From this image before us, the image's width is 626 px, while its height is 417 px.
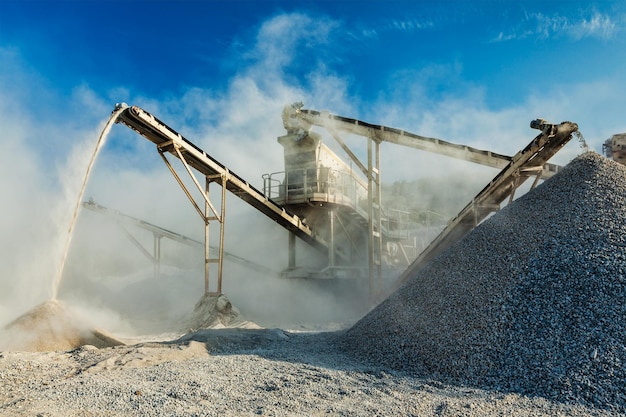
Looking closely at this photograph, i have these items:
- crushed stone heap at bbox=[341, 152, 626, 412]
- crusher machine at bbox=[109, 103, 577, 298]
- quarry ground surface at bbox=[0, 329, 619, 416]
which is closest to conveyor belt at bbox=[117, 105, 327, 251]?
crusher machine at bbox=[109, 103, 577, 298]

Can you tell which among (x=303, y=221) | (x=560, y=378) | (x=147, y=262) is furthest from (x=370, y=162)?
(x=147, y=262)

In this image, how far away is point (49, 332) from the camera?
668 centimetres

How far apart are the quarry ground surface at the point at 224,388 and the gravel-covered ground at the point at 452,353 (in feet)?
0.07

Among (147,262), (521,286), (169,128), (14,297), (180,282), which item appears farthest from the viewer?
(147,262)

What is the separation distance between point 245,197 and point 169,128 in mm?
3065

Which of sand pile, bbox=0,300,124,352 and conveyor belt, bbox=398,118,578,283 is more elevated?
conveyor belt, bbox=398,118,578,283

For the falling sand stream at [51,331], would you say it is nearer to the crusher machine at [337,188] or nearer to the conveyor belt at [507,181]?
the crusher machine at [337,188]

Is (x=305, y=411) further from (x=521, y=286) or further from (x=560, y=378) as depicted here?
(x=521, y=286)

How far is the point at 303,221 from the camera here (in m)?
13.5

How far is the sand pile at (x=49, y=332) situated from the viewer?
6.40 meters

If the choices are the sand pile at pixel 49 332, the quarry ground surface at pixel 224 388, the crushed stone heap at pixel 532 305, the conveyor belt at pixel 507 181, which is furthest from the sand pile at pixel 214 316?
the conveyor belt at pixel 507 181

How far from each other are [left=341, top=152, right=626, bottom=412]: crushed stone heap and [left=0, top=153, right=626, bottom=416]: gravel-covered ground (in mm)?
17

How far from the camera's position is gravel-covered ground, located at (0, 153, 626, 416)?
150 inches

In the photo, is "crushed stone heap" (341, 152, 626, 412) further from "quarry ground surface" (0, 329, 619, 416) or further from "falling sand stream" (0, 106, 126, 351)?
"falling sand stream" (0, 106, 126, 351)
